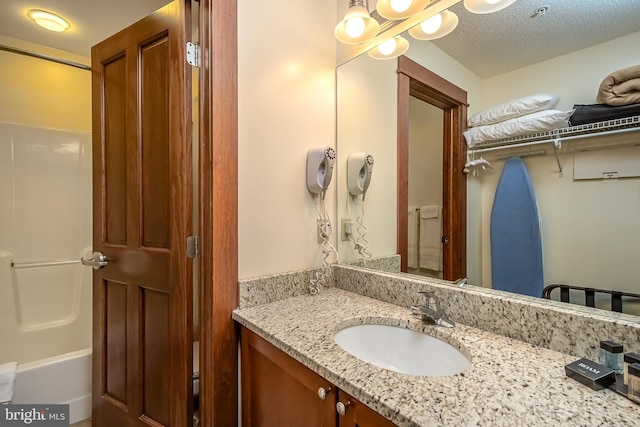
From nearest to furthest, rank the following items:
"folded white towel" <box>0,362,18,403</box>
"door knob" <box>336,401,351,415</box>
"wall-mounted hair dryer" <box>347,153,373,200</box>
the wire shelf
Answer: "door knob" <box>336,401,351,415</box> → the wire shelf → "folded white towel" <box>0,362,18,403</box> → "wall-mounted hair dryer" <box>347,153,373,200</box>

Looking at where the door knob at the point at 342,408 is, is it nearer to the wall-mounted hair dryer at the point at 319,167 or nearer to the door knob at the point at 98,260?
the wall-mounted hair dryer at the point at 319,167

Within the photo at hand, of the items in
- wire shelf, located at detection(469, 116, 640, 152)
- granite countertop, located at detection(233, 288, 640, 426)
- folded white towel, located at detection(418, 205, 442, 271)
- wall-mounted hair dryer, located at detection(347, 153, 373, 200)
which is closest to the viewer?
granite countertop, located at detection(233, 288, 640, 426)

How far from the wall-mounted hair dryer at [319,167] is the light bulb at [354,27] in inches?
19.3

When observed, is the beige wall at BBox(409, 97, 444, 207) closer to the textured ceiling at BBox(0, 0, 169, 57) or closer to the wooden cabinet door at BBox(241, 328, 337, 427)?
the wooden cabinet door at BBox(241, 328, 337, 427)

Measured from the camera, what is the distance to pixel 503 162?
99 cm

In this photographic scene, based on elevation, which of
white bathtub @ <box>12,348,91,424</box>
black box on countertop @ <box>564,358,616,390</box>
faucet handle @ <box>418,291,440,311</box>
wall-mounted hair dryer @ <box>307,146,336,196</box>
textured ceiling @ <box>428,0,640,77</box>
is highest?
textured ceiling @ <box>428,0,640,77</box>

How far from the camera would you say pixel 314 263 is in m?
1.35

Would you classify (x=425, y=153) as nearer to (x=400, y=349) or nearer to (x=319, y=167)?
(x=319, y=167)

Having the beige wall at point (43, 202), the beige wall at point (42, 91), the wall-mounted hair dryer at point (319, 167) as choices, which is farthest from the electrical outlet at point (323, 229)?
the beige wall at point (42, 91)

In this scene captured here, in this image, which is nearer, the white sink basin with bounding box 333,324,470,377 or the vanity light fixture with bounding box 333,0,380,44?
the white sink basin with bounding box 333,324,470,377

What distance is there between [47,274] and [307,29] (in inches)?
96.0

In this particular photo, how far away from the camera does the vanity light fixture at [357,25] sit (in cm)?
116

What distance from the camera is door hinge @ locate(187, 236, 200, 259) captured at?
3.51ft

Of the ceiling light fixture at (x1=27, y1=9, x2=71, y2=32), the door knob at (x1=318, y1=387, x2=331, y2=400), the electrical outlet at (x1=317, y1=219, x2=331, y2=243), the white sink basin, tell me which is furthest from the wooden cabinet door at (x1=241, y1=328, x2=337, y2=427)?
the ceiling light fixture at (x1=27, y1=9, x2=71, y2=32)
